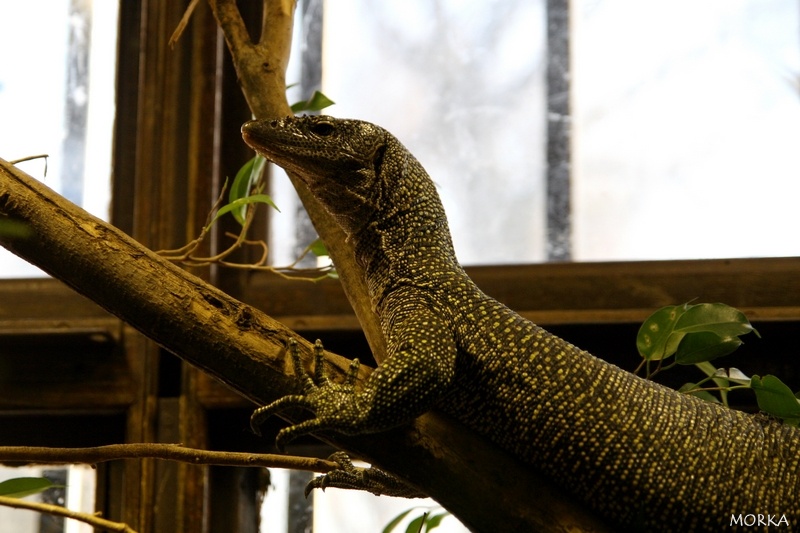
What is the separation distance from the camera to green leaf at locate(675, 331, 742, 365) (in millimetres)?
2369

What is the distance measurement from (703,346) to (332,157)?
1.22 m

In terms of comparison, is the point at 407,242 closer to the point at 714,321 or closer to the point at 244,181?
the point at 244,181

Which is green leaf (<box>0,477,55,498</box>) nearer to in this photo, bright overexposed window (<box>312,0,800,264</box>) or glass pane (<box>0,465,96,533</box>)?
glass pane (<box>0,465,96,533</box>)

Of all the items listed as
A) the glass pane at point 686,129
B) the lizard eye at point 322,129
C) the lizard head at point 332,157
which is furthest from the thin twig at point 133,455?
the glass pane at point 686,129

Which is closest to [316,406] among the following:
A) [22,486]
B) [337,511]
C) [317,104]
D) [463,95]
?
[22,486]

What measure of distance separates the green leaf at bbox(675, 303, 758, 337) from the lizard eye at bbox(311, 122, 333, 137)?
118 cm

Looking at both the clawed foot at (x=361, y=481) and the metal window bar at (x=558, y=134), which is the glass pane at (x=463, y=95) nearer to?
the metal window bar at (x=558, y=134)

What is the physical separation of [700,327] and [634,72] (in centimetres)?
185

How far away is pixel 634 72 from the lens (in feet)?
12.6

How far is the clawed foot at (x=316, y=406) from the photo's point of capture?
75.7 inches

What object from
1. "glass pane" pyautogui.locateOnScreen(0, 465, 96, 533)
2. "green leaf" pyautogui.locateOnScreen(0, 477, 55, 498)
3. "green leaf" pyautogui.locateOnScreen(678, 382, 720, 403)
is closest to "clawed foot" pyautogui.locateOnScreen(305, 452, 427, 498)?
"green leaf" pyautogui.locateOnScreen(0, 477, 55, 498)

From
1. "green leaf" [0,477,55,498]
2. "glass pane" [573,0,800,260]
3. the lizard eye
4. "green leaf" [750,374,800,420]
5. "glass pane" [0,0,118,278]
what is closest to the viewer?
"green leaf" [0,477,55,498]

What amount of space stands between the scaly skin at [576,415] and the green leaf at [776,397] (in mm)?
57

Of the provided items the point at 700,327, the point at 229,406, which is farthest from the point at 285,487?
the point at 700,327
